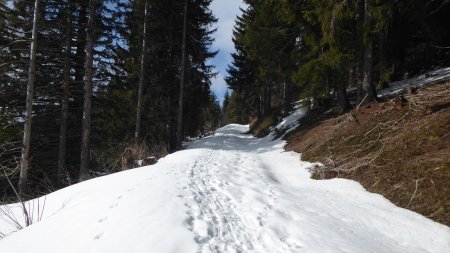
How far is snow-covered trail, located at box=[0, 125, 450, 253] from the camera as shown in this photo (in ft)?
14.3

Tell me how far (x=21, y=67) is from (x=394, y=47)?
16.9 m

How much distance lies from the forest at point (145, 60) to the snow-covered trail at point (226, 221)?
189 inches

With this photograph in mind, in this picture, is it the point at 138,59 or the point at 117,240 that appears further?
the point at 138,59

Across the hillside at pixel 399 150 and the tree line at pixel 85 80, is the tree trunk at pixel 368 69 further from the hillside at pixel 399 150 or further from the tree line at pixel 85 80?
the tree line at pixel 85 80

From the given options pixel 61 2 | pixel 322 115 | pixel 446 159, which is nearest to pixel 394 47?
pixel 322 115

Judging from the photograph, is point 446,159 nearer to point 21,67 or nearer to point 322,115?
point 322,115

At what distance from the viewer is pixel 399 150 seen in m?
7.38

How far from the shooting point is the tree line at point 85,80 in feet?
45.5

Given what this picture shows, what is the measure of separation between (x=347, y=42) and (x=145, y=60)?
1188cm

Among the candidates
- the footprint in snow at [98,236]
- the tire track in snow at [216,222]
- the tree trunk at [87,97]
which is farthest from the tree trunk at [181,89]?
the footprint in snow at [98,236]

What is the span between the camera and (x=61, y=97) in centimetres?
1553

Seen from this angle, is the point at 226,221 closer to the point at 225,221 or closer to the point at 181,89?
the point at 225,221

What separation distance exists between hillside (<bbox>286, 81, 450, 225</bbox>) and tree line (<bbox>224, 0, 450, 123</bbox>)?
1715 millimetres

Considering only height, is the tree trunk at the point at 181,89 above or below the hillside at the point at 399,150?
above
